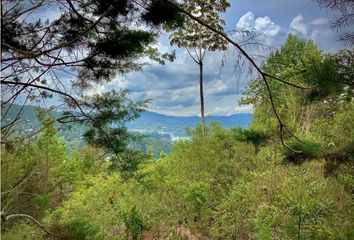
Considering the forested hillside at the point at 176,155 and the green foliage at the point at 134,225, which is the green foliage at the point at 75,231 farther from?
the green foliage at the point at 134,225

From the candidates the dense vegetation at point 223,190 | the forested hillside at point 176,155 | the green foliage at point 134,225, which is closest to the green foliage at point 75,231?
the forested hillside at point 176,155

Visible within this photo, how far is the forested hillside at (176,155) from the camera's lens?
284 cm

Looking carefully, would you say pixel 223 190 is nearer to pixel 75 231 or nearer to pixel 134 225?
pixel 134 225

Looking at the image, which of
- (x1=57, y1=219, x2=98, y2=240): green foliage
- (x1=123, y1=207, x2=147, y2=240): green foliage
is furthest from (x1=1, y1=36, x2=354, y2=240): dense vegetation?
(x1=57, y1=219, x2=98, y2=240): green foliage

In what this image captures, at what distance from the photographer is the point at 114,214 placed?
38.8 feet

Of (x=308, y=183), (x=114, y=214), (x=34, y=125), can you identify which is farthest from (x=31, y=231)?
(x=114, y=214)

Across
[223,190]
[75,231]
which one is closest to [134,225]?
[223,190]

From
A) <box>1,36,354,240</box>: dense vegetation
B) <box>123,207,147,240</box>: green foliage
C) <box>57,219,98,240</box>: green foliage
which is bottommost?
<box>123,207,147,240</box>: green foliage

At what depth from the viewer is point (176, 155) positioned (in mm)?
12258

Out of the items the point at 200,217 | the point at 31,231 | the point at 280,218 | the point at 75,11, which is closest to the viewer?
the point at 75,11

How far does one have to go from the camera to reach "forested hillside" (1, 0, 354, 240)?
2842mm

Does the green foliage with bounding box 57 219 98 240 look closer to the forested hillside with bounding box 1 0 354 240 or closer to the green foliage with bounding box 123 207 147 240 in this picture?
the forested hillside with bounding box 1 0 354 240

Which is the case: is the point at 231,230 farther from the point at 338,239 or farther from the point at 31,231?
the point at 31,231

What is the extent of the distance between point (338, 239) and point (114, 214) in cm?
780
